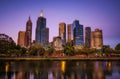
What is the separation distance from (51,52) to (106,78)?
449ft

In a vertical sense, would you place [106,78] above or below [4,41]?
below

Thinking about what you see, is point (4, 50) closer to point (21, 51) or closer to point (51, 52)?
point (21, 51)

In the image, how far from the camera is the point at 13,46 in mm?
151875

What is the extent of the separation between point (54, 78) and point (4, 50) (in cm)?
12570

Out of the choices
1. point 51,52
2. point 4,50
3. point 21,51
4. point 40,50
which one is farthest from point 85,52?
point 4,50

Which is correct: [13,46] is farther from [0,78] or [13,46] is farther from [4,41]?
[0,78]

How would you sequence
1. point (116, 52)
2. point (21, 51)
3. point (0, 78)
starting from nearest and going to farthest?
point (0, 78), point (21, 51), point (116, 52)

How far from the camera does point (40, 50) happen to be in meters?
145

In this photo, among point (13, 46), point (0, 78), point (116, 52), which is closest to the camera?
point (0, 78)

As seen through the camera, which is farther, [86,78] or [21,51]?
[21,51]

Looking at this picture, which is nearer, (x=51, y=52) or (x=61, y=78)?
(x=61, y=78)

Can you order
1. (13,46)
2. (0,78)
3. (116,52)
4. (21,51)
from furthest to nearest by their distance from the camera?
1. (116,52)
2. (13,46)
3. (21,51)
4. (0,78)

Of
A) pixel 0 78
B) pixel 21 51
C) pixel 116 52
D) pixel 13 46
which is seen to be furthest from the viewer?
pixel 116 52

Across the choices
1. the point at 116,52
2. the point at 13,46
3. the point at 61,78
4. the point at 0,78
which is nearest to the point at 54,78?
the point at 61,78
